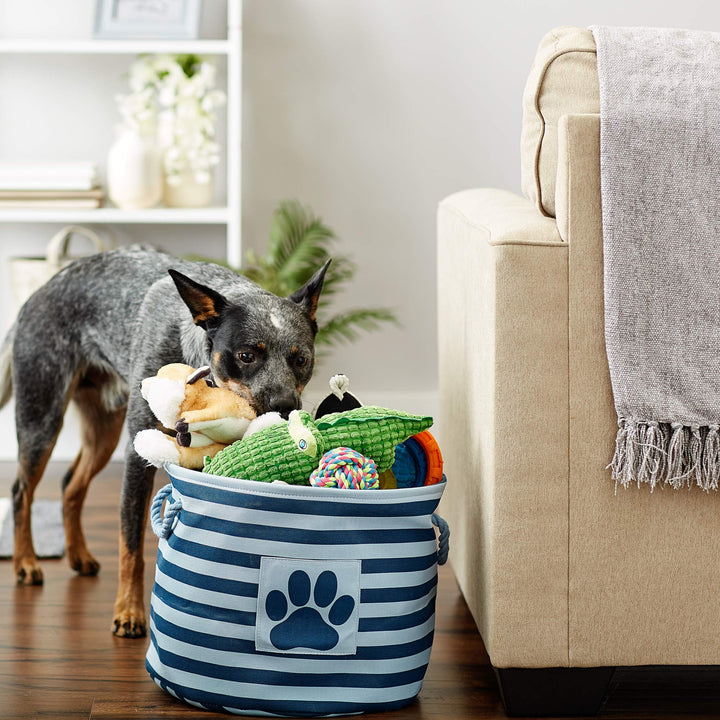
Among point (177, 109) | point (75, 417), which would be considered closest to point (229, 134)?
point (177, 109)

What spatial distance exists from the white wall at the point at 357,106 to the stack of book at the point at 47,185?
325 mm

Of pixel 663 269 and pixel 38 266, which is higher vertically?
pixel 38 266

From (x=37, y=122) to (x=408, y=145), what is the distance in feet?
4.27

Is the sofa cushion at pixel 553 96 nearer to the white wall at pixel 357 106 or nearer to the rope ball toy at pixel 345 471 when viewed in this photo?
the rope ball toy at pixel 345 471

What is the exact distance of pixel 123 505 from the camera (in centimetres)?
192

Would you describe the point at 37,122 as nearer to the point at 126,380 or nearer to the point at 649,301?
the point at 126,380

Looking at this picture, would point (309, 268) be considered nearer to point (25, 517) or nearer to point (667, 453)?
point (25, 517)

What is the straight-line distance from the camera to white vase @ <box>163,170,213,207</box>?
10.6 feet

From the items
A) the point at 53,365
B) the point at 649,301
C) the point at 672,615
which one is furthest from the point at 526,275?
the point at 53,365

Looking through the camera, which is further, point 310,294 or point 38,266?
A: point 38,266

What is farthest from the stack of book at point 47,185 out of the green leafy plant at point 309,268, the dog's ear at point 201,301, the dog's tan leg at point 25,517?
the dog's ear at point 201,301

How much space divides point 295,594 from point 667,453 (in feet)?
1.93

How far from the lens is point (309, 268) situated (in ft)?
10.3

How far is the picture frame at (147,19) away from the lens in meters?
3.14
